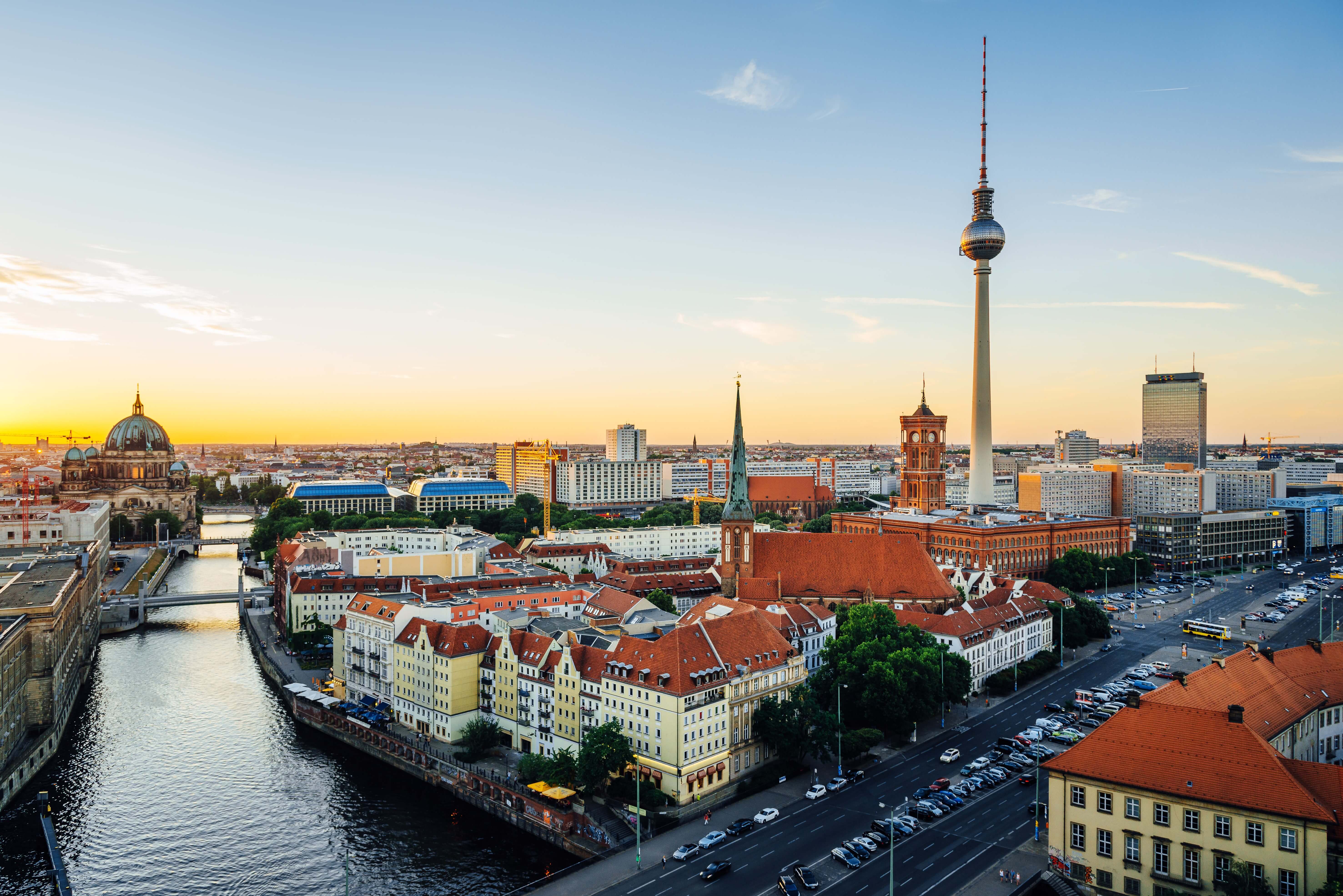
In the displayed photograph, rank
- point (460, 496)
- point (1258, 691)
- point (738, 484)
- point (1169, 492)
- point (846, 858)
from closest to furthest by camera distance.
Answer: point (846, 858) < point (1258, 691) < point (738, 484) < point (1169, 492) < point (460, 496)

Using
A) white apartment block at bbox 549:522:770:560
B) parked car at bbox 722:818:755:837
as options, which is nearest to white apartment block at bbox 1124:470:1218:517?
white apartment block at bbox 549:522:770:560

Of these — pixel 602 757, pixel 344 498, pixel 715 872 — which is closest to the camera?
pixel 715 872

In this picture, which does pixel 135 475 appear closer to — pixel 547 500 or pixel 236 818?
pixel 547 500

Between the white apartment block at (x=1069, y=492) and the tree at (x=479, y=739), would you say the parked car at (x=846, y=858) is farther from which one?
the white apartment block at (x=1069, y=492)

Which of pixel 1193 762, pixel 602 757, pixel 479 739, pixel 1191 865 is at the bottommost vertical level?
pixel 479 739

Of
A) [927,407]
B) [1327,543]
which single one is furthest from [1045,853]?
[1327,543]

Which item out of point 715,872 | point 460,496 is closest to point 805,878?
point 715,872

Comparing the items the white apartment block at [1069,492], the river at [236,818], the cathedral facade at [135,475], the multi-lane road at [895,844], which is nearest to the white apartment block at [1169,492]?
the white apartment block at [1069,492]

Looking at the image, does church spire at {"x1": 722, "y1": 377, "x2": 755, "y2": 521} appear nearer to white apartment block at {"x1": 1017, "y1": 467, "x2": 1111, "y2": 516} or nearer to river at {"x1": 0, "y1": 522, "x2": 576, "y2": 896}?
river at {"x1": 0, "y1": 522, "x2": 576, "y2": 896}
